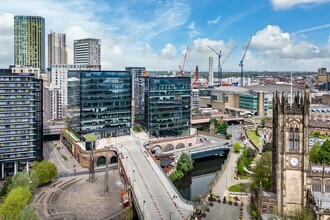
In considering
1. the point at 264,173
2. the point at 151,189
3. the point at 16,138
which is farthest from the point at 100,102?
the point at 264,173

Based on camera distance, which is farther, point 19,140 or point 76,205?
point 19,140

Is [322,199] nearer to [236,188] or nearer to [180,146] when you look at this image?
[236,188]

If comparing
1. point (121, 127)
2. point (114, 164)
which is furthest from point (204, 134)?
point (114, 164)

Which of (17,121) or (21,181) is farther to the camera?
(17,121)

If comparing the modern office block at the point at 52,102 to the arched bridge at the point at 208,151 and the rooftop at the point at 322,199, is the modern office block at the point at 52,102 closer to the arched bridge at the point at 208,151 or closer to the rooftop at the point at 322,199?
the arched bridge at the point at 208,151

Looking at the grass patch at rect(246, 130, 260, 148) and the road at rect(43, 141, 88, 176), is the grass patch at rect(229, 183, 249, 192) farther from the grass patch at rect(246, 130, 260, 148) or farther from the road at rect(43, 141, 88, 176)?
the grass patch at rect(246, 130, 260, 148)

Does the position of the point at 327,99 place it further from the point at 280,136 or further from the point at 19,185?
the point at 19,185

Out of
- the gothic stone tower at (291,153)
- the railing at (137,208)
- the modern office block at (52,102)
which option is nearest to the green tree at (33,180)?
the railing at (137,208)
